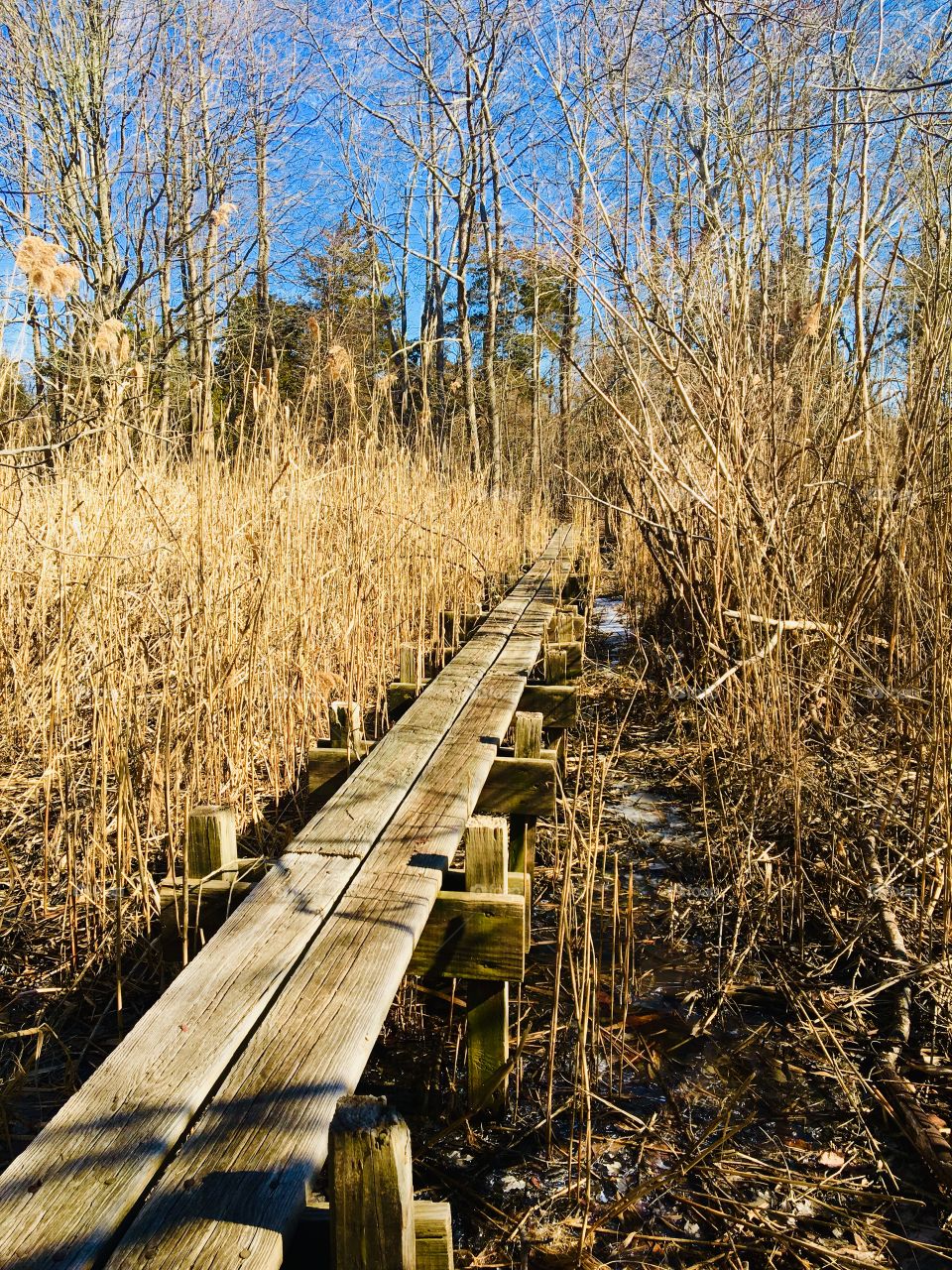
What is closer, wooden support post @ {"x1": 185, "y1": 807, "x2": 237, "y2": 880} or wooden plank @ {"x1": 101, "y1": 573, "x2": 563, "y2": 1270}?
wooden plank @ {"x1": 101, "y1": 573, "x2": 563, "y2": 1270}

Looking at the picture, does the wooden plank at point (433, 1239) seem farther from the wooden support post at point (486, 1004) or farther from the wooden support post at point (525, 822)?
the wooden support post at point (525, 822)

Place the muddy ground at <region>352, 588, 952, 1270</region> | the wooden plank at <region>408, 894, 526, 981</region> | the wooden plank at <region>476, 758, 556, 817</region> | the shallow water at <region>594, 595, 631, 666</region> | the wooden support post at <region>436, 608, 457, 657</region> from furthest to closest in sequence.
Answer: the shallow water at <region>594, 595, 631, 666</region>, the wooden support post at <region>436, 608, 457, 657</region>, the wooden plank at <region>476, 758, 556, 817</region>, the wooden plank at <region>408, 894, 526, 981</region>, the muddy ground at <region>352, 588, 952, 1270</region>

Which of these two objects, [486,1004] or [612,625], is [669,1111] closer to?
[486,1004]

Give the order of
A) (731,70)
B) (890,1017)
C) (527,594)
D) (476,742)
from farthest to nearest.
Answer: (527,594) → (731,70) → (476,742) → (890,1017)

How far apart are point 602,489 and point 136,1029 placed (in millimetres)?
9198

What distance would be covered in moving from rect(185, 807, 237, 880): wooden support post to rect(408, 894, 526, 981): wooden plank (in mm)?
350

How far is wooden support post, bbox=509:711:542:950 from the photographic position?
2.08m

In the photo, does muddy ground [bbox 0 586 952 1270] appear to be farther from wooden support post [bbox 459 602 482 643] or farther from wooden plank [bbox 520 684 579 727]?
wooden support post [bbox 459 602 482 643]

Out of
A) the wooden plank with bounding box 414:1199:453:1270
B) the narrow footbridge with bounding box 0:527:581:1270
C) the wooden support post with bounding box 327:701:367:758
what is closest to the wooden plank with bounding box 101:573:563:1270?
the narrow footbridge with bounding box 0:527:581:1270

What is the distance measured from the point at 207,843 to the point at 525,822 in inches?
35.8

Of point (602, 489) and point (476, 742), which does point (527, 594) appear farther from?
point (602, 489)

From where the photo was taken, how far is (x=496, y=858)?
1.49m

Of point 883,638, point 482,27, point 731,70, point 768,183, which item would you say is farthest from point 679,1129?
point 482,27

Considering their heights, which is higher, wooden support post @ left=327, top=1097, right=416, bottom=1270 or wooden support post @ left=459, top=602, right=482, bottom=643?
wooden support post @ left=459, top=602, right=482, bottom=643
